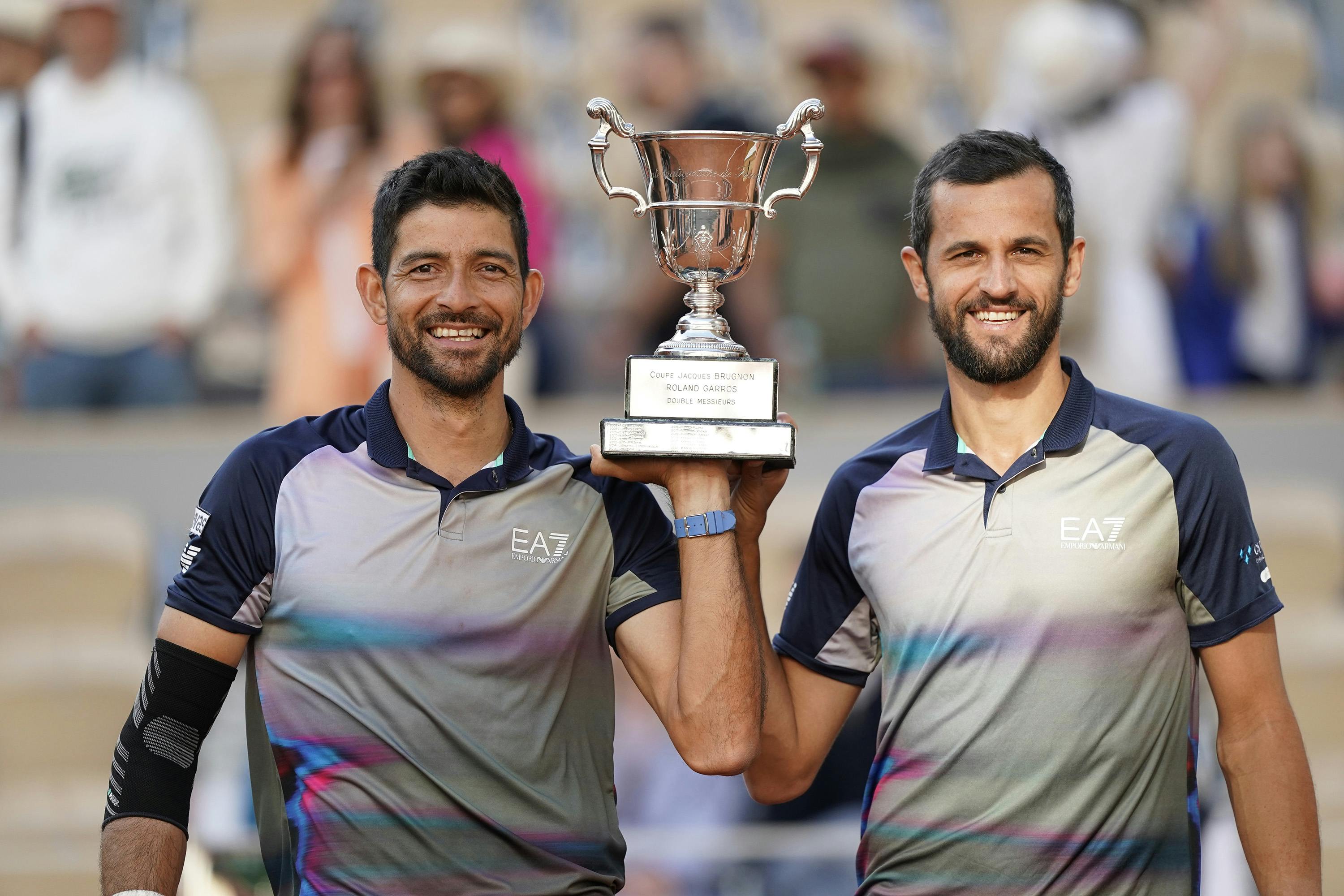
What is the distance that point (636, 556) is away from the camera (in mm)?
2697

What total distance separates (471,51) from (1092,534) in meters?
5.72

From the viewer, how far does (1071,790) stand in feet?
8.06

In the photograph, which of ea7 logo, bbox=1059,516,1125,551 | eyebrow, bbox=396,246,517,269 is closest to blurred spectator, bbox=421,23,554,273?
eyebrow, bbox=396,246,517,269

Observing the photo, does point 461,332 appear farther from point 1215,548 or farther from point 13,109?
point 13,109

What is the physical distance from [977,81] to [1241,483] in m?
5.90

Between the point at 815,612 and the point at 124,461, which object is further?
the point at 124,461

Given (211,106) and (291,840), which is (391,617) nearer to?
(291,840)

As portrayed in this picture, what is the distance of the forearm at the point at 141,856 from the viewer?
2.46 meters

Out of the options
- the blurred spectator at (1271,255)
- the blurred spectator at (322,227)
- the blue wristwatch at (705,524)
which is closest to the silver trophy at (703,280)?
the blue wristwatch at (705,524)

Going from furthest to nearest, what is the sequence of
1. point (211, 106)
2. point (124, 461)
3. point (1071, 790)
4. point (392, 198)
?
point (211, 106) → point (124, 461) → point (392, 198) → point (1071, 790)

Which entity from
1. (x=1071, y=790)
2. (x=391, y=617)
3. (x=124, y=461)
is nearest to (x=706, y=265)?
(x=391, y=617)

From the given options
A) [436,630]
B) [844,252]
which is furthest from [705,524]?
[844,252]

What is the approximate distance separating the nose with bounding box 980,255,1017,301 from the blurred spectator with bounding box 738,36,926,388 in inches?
167

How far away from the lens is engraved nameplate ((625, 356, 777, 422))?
2635 mm
